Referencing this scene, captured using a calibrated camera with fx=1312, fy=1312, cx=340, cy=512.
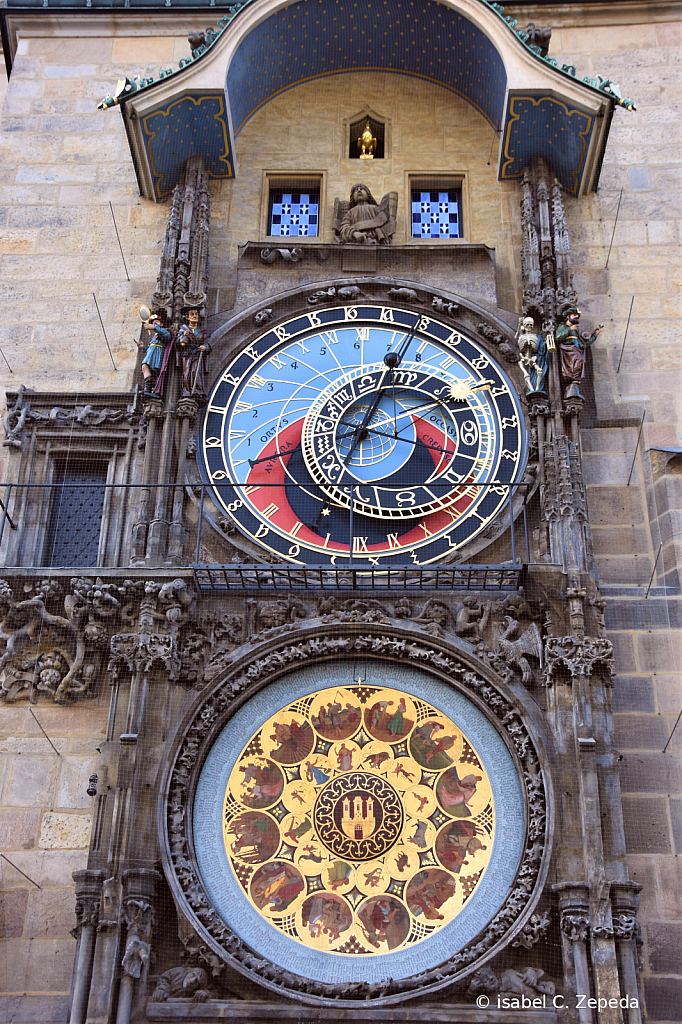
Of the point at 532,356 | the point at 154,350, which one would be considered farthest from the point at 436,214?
the point at 154,350

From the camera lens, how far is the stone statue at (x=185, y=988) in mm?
8898

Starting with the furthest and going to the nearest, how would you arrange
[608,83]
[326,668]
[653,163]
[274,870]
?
[653,163]
[608,83]
[326,668]
[274,870]

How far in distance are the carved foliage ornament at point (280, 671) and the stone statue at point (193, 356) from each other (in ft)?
8.64

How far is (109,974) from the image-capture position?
8812 millimetres

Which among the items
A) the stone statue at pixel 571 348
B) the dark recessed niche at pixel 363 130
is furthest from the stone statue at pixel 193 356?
the stone statue at pixel 571 348

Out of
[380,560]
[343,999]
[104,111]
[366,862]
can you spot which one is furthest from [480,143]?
[343,999]

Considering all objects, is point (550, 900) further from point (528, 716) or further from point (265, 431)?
point (265, 431)

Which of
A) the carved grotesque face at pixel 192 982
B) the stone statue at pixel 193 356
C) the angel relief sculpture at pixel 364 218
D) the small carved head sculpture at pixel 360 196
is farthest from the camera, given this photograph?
the small carved head sculpture at pixel 360 196

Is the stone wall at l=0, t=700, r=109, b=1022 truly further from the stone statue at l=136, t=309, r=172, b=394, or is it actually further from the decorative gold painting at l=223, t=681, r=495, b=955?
the stone statue at l=136, t=309, r=172, b=394

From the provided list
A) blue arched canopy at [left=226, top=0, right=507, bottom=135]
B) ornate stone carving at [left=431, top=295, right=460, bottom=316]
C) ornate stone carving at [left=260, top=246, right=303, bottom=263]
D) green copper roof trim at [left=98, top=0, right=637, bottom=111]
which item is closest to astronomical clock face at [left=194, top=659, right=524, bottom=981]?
ornate stone carving at [left=431, top=295, right=460, bottom=316]

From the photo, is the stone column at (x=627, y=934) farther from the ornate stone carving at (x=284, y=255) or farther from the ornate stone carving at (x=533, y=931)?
the ornate stone carving at (x=284, y=255)

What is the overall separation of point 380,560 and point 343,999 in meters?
3.48

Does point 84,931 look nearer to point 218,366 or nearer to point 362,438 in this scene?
point 362,438

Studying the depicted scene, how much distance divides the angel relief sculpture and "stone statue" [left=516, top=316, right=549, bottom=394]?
1778 mm
